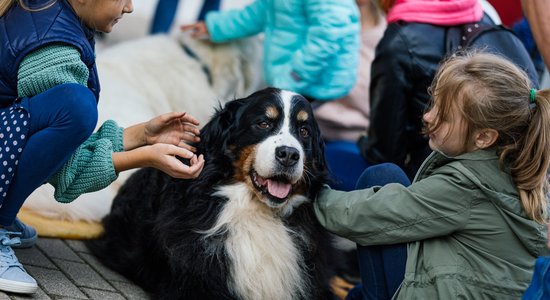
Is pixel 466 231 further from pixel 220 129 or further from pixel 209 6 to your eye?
pixel 209 6

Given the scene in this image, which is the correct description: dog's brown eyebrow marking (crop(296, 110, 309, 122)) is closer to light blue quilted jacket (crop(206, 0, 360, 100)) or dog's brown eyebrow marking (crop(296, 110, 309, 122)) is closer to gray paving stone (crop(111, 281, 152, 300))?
gray paving stone (crop(111, 281, 152, 300))

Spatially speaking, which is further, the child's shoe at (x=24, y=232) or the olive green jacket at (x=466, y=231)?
the child's shoe at (x=24, y=232)

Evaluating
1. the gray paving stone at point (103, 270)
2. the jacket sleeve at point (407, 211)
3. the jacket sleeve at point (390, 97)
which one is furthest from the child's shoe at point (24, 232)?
the jacket sleeve at point (390, 97)

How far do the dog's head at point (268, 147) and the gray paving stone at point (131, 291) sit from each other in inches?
24.0

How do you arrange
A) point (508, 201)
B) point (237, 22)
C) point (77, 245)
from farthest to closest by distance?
point (237, 22) → point (77, 245) → point (508, 201)

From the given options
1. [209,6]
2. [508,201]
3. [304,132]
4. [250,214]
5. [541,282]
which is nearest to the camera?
[541,282]

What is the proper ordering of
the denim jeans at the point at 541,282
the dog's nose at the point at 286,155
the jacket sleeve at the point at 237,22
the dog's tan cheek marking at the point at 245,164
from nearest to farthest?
the denim jeans at the point at 541,282, the dog's nose at the point at 286,155, the dog's tan cheek marking at the point at 245,164, the jacket sleeve at the point at 237,22

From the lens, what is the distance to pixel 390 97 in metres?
3.91

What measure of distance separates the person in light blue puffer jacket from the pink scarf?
77 centimetres

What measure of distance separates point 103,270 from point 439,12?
77.3 inches

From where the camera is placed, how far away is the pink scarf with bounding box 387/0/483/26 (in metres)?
3.82

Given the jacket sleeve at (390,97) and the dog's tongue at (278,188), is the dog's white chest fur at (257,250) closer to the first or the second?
the dog's tongue at (278,188)

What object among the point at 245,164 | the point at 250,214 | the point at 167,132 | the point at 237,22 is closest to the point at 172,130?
the point at 167,132

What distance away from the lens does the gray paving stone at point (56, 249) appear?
3541mm
